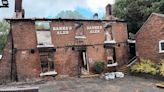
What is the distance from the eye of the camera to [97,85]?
71.7 feet

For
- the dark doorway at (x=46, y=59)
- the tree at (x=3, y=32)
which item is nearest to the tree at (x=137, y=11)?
the dark doorway at (x=46, y=59)

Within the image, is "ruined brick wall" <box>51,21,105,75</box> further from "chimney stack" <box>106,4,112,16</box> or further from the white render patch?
"chimney stack" <box>106,4,112,16</box>

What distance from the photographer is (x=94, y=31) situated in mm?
27531

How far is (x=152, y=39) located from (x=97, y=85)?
778 cm

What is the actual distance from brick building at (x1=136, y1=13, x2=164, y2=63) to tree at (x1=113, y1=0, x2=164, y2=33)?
22.5 feet

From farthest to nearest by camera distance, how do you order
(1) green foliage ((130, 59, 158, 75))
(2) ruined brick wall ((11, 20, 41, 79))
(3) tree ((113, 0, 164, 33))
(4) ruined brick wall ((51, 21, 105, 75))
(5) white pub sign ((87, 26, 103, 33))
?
(3) tree ((113, 0, 164, 33)) < (5) white pub sign ((87, 26, 103, 33)) < (4) ruined brick wall ((51, 21, 105, 75)) < (1) green foliage ((130, 59, 158, 75)) < (2) ruined brick wall ((11, 20, 41, 79))

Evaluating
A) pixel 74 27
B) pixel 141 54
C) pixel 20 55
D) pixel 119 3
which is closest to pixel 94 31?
pixel 74 27

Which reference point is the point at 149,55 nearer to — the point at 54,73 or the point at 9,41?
the point at 54,73

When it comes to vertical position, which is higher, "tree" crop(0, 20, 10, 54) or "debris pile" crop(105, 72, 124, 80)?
"tree" crop(0, 20, 10, 54)

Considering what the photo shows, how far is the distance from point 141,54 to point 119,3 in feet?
37.4

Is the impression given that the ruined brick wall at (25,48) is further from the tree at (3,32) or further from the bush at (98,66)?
the tree at (3,32)

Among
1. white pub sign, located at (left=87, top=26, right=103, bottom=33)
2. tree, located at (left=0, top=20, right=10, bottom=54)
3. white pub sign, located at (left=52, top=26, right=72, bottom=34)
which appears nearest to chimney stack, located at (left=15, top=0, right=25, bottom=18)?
white pub sign, located at (left=52, top=26, right=72, bottom=34)

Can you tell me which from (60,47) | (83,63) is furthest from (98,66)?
(60,47)

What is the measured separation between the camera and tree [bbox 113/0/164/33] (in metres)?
33.3
